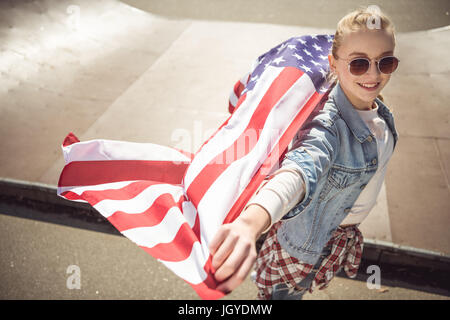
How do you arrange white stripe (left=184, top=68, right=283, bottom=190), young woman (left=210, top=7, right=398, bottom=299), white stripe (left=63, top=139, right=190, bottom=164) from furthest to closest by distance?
white stripe (left=63, top=139, right=190, bottom=164) < white stripe (left=184, top=68, right=283, bottom=190) < young woman (left=210, top=7, right=398, bottom=299)

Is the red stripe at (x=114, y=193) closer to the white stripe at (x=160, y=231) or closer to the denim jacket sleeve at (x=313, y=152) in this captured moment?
the white stripe at (x=160, y=231)

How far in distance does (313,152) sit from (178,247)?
2.63 feet

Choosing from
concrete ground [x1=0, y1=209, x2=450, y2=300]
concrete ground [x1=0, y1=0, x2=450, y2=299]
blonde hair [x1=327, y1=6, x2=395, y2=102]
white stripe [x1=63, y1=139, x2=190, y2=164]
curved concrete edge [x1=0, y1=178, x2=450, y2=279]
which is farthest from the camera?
concrete ground [x1=0, y1=0, x2=450, y2=299]

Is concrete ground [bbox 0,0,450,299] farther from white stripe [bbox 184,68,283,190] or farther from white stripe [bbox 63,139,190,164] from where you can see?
white stripe [bbox 184,68,283,190]

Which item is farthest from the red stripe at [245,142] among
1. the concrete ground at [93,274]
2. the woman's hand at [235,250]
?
the concrete ground at [93,274]

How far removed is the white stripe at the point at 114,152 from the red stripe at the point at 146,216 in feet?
1.24

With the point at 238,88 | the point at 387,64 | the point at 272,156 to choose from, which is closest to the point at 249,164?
the point at 272,156

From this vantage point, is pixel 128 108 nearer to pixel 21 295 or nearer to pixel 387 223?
pixel 21 295

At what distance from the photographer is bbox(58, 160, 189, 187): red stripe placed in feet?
6.94

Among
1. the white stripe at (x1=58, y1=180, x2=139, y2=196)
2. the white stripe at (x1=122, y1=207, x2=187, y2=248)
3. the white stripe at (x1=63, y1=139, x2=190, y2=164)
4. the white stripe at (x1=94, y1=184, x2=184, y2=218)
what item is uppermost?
the white stripe at (x1=63, y1=139, x2=190, y2=164)

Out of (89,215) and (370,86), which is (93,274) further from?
(370,86)

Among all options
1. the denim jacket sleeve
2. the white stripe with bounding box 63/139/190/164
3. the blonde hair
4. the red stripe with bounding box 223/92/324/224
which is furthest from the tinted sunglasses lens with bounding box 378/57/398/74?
the white stripe with bounding box 63/139/190/164

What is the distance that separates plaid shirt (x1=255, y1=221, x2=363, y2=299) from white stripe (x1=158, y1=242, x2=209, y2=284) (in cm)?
84

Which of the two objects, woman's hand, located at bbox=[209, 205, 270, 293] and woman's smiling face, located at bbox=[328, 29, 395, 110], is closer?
woman's hand, located at bbox=[209, 205, 270, 293]
